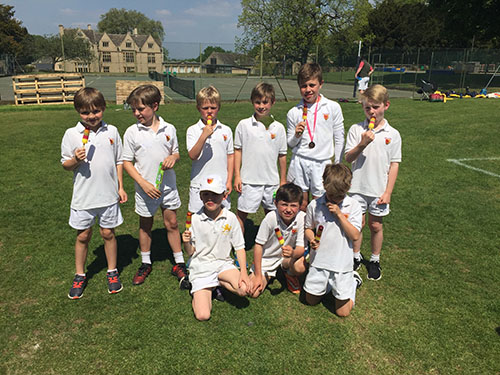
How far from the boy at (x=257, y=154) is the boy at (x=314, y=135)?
0.22 m

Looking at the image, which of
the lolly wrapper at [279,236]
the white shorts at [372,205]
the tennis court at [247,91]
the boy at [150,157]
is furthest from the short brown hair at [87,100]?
the tennis court at [247,91]

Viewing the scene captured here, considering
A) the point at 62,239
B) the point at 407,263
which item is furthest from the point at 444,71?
the point at 62,239

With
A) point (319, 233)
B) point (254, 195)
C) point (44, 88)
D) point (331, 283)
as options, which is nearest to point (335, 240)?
point (319, 233)

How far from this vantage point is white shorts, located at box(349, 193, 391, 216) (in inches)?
171

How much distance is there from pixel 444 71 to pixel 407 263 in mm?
32880

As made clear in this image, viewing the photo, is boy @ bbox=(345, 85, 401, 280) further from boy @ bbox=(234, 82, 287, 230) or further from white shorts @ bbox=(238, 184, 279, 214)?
white shorts @ bbox=(238, 184, 279, 214)

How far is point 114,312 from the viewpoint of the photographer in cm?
376

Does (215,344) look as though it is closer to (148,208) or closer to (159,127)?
(148,208)

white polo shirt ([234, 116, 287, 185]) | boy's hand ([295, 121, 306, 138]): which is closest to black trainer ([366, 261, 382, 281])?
white polo shirt ([234, 116, 287, 185])

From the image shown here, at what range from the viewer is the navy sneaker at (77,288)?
398 centimetres

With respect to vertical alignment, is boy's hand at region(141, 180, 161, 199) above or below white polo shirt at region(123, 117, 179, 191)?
below

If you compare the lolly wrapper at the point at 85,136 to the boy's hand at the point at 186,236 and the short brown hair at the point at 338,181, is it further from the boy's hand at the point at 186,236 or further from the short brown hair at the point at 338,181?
the short brown hair at the point at 338,181

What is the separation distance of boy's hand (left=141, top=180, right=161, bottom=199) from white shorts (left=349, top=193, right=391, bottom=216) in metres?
2.39

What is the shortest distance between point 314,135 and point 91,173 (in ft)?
8.73
